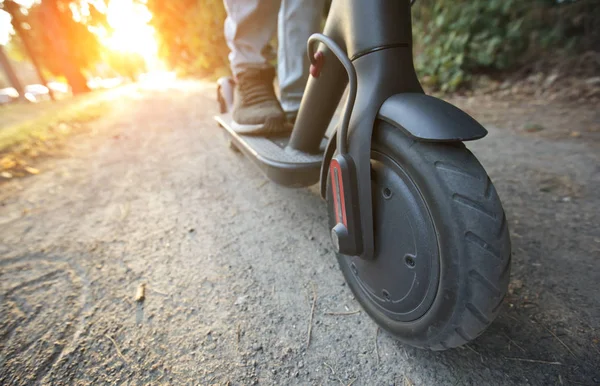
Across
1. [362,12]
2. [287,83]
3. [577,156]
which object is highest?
[362,12]

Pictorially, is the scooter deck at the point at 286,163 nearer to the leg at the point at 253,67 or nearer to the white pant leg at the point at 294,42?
the leg at the point at 253,67

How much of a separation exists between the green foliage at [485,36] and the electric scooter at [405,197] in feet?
11.4

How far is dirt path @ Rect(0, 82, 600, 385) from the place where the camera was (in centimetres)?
78

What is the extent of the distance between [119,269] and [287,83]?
1.23 m

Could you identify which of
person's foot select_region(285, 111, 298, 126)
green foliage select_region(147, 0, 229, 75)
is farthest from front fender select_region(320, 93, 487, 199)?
green foliage select_region(147, 0, 229, 75)

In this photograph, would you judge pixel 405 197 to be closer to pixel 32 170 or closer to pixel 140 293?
pixel 140 293

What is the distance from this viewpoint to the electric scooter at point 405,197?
1.92ft

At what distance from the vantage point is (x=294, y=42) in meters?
1.50

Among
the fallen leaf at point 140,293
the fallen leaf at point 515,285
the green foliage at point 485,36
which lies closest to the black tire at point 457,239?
the fallen leaf at point 515,285

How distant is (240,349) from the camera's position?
2.76 feet

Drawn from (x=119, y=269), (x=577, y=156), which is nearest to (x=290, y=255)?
(x=119, y=269)

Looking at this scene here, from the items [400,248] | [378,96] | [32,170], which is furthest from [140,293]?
[32,170]

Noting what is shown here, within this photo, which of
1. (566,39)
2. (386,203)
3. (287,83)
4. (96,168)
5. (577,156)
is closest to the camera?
(386,203)

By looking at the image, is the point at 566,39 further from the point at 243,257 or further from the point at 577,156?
the point at 243,257
